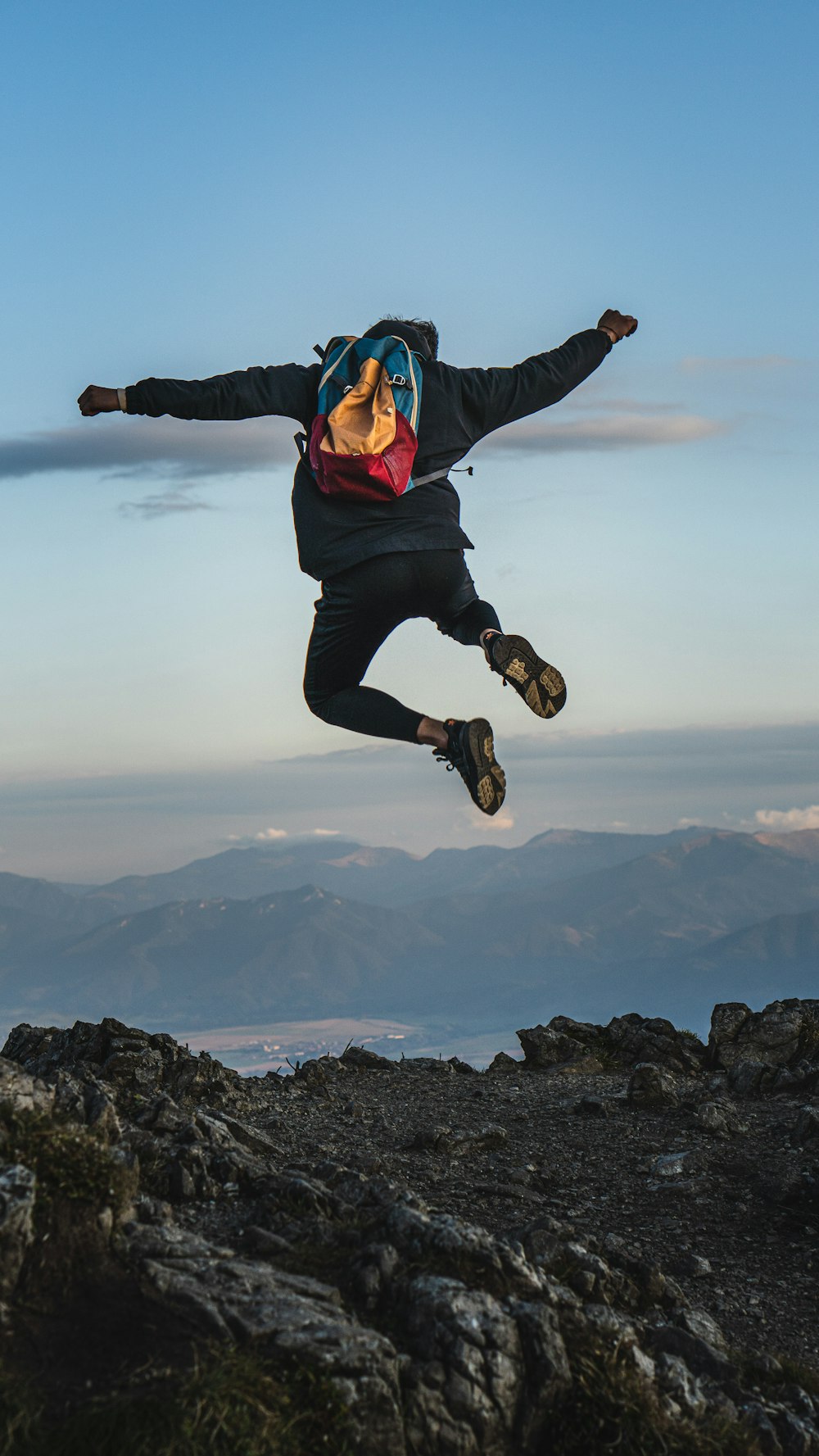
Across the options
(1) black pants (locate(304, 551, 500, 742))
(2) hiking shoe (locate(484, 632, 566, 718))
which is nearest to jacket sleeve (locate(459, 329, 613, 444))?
(1) black pants (locate(304, 551, 500, 742))

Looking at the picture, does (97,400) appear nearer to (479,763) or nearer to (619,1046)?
(479,763)

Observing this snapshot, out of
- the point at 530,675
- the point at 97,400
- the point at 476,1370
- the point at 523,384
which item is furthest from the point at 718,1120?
the point at 97,400

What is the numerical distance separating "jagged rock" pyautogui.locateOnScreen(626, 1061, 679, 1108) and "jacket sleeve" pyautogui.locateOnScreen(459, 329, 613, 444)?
251 inches

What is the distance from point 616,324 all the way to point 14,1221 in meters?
8.02

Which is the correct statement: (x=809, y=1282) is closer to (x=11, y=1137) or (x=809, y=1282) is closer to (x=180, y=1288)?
(x=180, y=1288)

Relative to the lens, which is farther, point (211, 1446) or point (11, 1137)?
point (11, 1137)

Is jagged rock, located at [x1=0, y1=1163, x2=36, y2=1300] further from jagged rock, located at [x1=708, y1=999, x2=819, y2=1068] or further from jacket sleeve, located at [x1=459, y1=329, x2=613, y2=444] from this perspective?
jagged rock, located at [x1=708, y1=999, x2=819, y2=1068]

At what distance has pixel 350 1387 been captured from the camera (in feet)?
18.2

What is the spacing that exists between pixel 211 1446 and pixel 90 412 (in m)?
6.61

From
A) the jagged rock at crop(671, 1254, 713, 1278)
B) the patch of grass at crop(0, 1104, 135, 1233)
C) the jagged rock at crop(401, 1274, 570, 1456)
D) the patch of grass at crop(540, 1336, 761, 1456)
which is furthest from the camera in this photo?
the jagged rock at crop(671, 1254, 713, 1278)

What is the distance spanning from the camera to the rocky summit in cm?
544

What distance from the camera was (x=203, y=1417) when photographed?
5195 mm

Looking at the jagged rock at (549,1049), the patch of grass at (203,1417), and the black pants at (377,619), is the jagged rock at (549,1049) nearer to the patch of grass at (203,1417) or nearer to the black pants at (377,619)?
the black pants at (377,619)

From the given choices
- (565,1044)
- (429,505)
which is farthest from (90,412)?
(565,1044)
